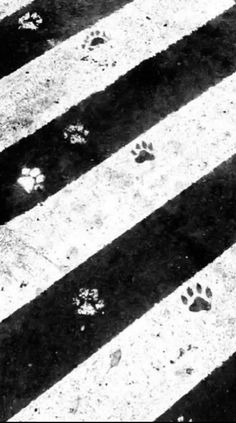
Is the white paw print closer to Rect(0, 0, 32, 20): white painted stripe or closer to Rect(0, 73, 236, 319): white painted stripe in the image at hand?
Rect(0, 73, 236, 319): white painted stripe

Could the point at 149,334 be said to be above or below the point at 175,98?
below

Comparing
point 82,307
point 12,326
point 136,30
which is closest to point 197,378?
point 82,307

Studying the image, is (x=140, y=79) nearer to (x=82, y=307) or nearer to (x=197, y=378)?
(x=82, y=307)

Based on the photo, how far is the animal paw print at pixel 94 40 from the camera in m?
4.57

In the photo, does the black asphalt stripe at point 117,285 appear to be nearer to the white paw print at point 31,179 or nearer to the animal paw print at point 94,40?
the white paw print at point 31,179

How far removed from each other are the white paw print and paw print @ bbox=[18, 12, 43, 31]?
1385 mm

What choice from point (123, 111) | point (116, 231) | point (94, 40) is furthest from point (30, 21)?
point (116, 231)

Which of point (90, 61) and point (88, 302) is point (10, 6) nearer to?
point (90, 61)

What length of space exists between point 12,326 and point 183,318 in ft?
3.43

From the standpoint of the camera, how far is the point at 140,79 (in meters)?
4.36

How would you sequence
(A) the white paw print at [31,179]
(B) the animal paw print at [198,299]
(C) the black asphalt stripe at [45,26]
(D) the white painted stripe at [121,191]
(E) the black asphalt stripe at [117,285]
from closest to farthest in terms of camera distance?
1. (E) the black asphalt stripe at [117,285]
2. (B) the animal paw print at [198,299]
3. (D) the white painted stripe at [121,191]
4. (A) the white paw print at [31,179]
5. (C) the black asphalt stripe at [45,26]

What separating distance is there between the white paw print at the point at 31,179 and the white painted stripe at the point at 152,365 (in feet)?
3.96

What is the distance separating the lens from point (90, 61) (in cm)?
450

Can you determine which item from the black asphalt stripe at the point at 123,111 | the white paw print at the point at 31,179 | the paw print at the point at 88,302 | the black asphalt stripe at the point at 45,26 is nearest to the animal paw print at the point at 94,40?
the black asphalt stripe at the point at 45,26
